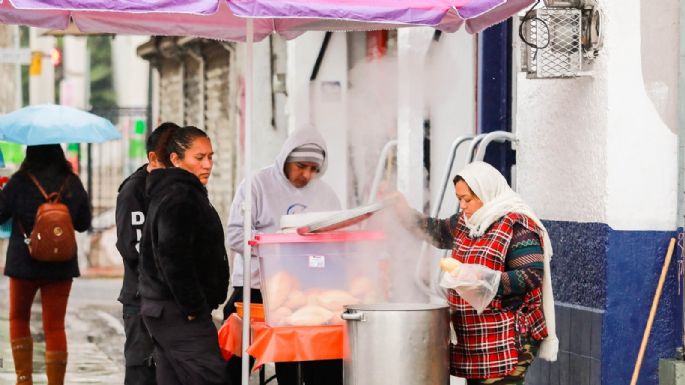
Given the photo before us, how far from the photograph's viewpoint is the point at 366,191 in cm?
1281

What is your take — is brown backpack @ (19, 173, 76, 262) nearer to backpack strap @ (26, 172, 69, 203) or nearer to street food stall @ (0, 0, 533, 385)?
backpack strap @ (26, 172, 69, 203)

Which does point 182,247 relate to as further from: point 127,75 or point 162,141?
point 127,75

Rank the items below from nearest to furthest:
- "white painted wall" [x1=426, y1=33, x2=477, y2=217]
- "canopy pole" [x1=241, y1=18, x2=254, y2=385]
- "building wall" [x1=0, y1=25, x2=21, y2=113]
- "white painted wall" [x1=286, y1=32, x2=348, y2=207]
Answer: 1. "canopy pole" [x1=241, y1=18, x2=254, y2=385]
2. "white painted wall" [x1=426, y1=33, x2=477, y2=217]
3. "white painted wall" [x1=286, y1=32, x2=348, y2=207]
4. "building wall" [x1=0, y1=25, x2=21, y2=113]

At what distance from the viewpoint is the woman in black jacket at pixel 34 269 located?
909 cm

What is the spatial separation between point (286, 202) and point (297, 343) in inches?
62.6

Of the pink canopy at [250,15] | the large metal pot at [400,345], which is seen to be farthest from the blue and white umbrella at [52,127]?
Answer: the large metal pot at [400,345]

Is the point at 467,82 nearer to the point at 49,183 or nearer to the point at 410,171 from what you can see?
the point at 410,171

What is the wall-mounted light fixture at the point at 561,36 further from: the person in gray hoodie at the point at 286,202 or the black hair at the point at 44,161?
the black hair at the point at 44,161

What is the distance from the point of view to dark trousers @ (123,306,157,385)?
23.9ft

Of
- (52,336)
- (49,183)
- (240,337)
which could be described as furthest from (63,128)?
(240,337)

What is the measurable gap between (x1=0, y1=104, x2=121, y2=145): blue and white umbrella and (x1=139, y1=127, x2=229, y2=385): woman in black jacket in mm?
2929

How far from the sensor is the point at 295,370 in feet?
25.6

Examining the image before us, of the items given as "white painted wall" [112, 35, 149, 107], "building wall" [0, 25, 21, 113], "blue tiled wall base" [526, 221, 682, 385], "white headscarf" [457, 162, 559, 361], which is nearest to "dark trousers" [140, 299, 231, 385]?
"white headscarf" [457, 162, 559, 361]

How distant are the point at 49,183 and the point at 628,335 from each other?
438cm
